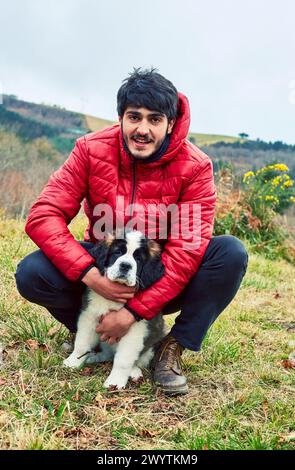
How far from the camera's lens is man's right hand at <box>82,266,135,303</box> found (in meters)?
2.97

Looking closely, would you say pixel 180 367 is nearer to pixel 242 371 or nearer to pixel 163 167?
pixel 242 371

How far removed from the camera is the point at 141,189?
313cm

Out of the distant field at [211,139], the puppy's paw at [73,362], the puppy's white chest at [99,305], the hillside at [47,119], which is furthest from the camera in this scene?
the hillside at [47,119]

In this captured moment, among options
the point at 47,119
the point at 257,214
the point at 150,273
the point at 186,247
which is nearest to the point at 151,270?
the point at 150,273

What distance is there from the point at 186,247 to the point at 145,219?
0.31m

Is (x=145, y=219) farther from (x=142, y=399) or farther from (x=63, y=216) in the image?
(x=142, y=399)

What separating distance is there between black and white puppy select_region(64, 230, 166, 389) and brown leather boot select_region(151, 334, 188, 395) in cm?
9

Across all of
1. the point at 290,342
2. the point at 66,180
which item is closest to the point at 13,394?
the point at 66,180

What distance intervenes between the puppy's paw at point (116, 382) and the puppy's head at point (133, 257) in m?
0.55

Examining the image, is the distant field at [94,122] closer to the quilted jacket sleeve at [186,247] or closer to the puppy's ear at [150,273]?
the quilted jacket sleeve at [186,247]

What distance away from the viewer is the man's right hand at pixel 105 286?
2.97m

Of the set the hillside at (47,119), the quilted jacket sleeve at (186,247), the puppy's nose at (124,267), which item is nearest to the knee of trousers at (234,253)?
the quilted jacket sleeve at (186,247)

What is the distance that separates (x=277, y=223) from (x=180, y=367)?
630cm

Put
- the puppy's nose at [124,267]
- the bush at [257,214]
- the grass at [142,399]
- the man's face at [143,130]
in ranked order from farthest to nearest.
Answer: the bush at [257,214]
the man's face at [143,130]
the puppy's nose at [124,267]
the grass at [142,399]
